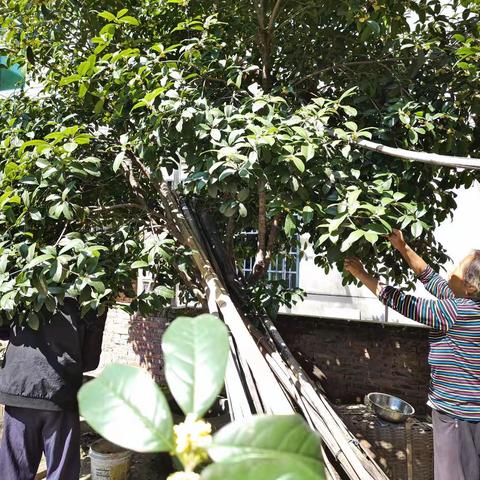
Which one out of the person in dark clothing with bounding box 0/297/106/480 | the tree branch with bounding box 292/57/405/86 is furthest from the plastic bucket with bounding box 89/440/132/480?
the tree branch with bounding box 292/57/405/86

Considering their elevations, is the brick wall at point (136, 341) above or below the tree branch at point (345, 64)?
below

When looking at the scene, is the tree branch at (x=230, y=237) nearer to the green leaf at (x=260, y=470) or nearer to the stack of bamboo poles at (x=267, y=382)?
the stack of bamboo poles at (x=267, y=382)

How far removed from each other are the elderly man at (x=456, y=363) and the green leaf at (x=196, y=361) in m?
1.84

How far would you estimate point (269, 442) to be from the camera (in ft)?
1.61

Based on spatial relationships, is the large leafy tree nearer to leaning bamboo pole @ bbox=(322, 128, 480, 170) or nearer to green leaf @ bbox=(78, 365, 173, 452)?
leaning bamboo pole @ bbox=(322, 128, 480, 170)

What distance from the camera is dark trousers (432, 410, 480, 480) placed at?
226cm

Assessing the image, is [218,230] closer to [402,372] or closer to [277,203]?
[277,203]

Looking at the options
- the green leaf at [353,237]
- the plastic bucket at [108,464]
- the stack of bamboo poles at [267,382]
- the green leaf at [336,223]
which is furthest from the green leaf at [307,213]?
the plastic bucket at [108,464]

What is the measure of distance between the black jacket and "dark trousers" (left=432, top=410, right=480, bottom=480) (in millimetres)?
2073

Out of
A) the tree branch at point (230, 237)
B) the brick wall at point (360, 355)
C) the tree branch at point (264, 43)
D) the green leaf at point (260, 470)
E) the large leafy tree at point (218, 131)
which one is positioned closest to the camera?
the green leaf at point (260, 470)

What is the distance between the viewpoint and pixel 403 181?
105 inches

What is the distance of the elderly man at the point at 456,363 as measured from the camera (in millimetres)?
2258

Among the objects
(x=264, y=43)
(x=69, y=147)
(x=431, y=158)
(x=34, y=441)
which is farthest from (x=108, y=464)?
(x=264, y=43)

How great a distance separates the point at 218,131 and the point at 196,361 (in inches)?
73.2
